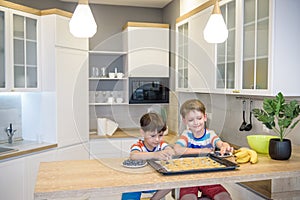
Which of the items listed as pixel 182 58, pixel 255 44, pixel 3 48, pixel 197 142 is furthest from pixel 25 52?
pixel 255 44

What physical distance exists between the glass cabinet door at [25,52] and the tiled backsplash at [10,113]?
0.96 feet

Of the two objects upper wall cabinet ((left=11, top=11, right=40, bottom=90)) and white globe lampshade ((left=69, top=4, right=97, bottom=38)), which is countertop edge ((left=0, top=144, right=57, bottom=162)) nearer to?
upper wall cabinet ((left=11, top=11, right=40, bottom=90))

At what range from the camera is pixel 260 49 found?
6.88 feet

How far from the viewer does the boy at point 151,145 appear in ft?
5.19

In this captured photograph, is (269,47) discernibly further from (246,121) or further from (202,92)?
(246,121)

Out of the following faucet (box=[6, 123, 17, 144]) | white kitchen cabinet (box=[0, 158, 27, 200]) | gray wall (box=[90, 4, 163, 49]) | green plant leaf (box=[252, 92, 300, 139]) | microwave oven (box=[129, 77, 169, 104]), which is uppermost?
gray wall (box=[90, 4, 163, 49])

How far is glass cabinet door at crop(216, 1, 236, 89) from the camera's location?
242 cm

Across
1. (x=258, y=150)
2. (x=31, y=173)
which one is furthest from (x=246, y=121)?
(x=31, y=173)

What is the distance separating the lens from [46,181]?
1.29 meters

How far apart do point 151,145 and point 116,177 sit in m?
0.38

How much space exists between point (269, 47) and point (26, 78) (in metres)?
2.40

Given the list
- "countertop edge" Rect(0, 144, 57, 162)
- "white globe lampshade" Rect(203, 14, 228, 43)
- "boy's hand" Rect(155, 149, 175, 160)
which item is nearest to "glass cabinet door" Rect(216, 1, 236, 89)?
"white globe lampshade" Rect(203, 14, 228, 43)

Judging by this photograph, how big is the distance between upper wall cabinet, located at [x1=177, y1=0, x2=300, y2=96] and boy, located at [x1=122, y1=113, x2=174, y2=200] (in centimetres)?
83

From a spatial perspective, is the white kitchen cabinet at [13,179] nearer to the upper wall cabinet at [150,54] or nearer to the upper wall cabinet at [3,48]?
the upper wall cabinet at [3,48]
